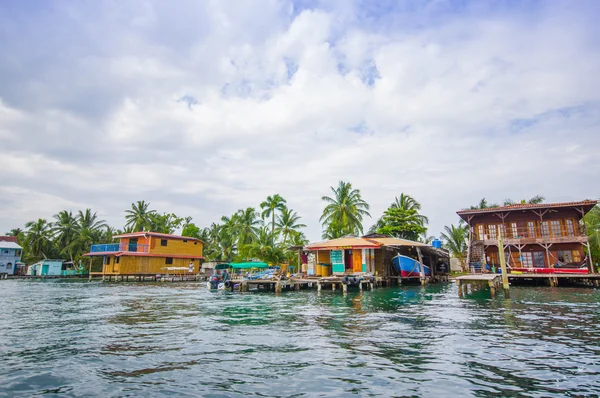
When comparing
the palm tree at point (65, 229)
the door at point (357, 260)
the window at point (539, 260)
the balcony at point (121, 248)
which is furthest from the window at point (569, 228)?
the palm tree at point (65, 229)

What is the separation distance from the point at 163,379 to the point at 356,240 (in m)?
24.6

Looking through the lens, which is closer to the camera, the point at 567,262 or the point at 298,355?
the point at 298,355

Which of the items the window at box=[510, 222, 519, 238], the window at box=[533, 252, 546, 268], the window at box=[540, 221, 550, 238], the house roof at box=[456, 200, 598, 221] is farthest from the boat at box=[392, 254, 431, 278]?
the window at box=[540, 221, 550, 238]

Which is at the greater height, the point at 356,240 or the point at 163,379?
the point at 356,240

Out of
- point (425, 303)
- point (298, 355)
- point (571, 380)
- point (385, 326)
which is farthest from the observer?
point (425, 303)

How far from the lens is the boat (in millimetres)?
31125

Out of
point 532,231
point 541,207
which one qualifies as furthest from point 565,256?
point 541,207

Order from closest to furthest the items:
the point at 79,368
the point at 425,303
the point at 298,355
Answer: the point at 79,368 < the point at 298,355 < the point at 425,303

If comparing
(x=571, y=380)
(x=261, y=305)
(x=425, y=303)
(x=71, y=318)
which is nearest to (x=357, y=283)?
(x=425, y=303)

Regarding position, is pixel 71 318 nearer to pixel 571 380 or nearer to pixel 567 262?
pixel 571 380

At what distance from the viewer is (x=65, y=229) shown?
57500 mm

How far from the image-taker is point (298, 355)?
27.8 feet

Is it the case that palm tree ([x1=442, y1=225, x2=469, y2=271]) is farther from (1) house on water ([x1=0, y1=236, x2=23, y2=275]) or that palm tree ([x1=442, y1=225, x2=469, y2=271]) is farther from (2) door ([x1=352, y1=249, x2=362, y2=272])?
(1) house on water ([x1=0, y1=236, x2=23, y2=275])

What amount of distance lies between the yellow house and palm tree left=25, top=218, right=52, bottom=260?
2067cm
